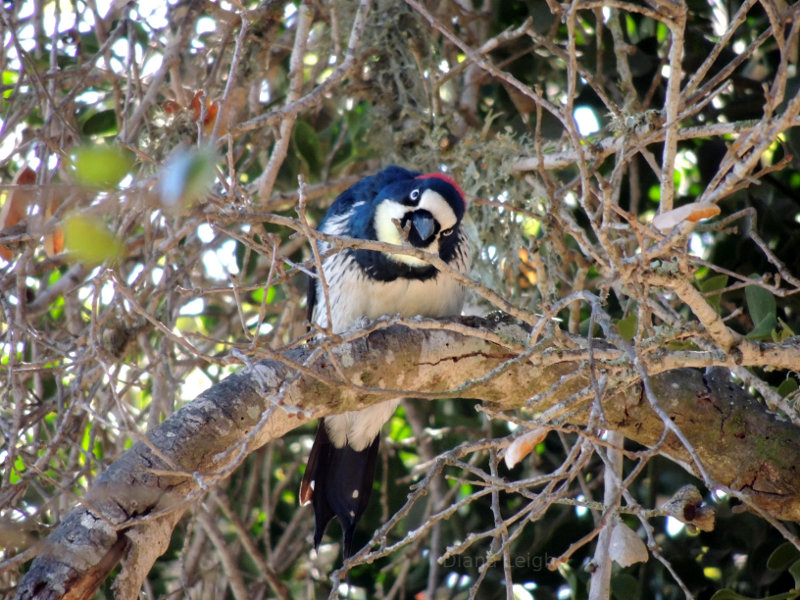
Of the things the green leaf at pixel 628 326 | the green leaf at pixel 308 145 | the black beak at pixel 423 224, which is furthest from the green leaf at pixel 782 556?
the green leaf at pixel 308 145

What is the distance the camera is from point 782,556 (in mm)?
2291

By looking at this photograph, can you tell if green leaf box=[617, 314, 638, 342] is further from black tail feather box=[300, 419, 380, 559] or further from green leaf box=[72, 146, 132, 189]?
green leaf box=[72, 146, 132, 189]

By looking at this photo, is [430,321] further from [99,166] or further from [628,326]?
[99,166]

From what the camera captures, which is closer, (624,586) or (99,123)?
(624,586)

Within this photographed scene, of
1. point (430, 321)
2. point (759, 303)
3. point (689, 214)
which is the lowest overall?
point (759, 303)

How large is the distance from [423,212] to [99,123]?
1.31 meters

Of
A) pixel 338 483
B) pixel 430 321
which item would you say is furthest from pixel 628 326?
pixel 338 483

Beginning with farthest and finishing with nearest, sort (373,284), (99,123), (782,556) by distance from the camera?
(99,123), (373,284), (782,556)

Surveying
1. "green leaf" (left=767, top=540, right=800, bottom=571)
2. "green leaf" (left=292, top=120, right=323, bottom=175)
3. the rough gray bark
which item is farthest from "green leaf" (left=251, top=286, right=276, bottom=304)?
"green leaf" (left=767, top=540, right=800, bottom=571)

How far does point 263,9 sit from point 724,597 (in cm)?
213

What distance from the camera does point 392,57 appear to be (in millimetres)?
3334

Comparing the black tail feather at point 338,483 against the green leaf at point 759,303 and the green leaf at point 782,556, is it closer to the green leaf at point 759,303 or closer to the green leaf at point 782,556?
the green leaf at point 782,556

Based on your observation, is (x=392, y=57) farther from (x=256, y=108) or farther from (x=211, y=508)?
(x=211, y=508)

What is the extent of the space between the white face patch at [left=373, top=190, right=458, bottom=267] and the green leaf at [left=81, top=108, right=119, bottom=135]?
3.56 ft
